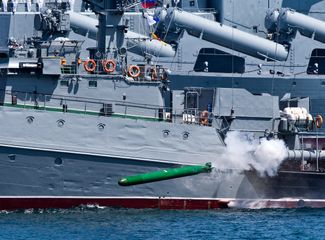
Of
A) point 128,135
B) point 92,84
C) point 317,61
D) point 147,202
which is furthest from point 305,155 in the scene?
point 317,61

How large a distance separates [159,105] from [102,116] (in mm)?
2083

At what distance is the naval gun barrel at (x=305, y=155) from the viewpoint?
131 ft

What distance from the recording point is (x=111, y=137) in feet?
126

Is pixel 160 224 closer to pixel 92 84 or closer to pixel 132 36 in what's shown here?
pixel 92 84

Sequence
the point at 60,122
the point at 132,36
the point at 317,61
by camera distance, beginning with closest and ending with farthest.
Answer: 1. the point at 60,122
2. the point at 132,36
3. the point at 317,61

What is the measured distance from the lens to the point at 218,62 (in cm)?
5503

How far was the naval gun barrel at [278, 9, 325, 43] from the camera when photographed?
54.2 metres

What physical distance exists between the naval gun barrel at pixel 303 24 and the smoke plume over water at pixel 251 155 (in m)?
15.1

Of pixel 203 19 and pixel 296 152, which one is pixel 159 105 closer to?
pixel 296 152

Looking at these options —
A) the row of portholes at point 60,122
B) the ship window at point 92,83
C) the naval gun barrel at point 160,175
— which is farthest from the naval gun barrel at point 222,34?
the row of portholes at point 60,122

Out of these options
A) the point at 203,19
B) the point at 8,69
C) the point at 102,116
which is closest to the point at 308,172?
the point at 102,116

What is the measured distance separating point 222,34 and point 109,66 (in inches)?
585

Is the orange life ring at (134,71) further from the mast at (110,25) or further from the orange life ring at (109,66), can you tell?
the mast at (110,25)

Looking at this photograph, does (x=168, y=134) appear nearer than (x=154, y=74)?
Yes
